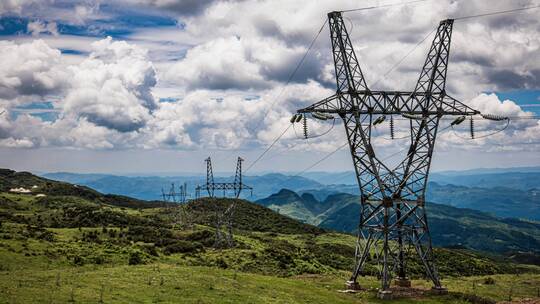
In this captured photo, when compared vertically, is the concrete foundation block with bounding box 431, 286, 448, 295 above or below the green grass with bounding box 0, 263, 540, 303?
below

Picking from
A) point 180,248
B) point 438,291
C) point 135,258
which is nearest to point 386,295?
point 438,291

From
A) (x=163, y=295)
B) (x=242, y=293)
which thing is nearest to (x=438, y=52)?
(x=242, y=293)

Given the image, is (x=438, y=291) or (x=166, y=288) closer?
(x=166, y=288)

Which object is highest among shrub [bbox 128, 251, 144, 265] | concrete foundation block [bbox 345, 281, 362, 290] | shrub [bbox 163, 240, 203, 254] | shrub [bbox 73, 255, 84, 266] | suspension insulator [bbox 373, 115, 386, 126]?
suspension insulator [bbox 373, 115, 386, 126]

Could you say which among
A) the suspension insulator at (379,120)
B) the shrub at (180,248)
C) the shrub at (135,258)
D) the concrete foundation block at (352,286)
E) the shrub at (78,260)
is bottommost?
the shrub at (180,248)

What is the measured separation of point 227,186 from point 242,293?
151ft

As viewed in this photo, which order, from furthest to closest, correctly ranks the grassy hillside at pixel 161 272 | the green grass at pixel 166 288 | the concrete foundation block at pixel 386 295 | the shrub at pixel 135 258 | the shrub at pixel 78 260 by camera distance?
the shrub at pixel 135 258 < the shrub at pixel 78 260 < the concrete foundation block at pixel 386 295 < the grassy hillside at pixel 161 272 < the green grass at pixel 166 288

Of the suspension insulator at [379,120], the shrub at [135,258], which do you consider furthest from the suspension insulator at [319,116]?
the shrub at [135,258]

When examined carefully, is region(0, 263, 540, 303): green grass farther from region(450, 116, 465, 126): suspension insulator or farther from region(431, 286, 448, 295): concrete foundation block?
region(450, 116, 465, 126): suspension insulator

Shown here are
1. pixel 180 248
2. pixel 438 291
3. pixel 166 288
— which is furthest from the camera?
pixel 180 248

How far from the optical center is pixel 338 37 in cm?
4259

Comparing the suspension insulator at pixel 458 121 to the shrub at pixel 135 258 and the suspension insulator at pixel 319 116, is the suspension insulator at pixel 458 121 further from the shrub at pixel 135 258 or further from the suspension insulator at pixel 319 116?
the shrub at pixel 135 258

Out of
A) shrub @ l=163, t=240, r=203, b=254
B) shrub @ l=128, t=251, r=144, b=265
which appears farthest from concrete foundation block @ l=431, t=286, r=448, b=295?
shrub @ l=163, t=240, r=203, b=254

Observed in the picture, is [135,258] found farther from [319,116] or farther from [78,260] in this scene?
[319,116]
